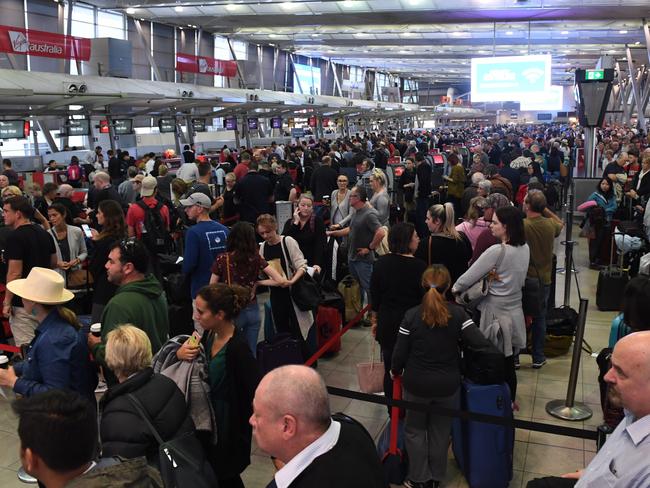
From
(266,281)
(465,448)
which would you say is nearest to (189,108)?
→ (266,281)

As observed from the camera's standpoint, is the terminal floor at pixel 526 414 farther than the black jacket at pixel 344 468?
Yes

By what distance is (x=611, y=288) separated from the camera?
8016mm

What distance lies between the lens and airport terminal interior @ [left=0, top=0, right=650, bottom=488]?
577cm

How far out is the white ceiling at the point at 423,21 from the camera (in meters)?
19.3

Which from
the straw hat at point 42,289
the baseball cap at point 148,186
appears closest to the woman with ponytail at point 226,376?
the straw hat at point 42,289

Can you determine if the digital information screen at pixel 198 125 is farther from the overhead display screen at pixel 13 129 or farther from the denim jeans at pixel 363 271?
the denim jeans at pixel 363 271

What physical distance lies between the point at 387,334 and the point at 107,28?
23696mm

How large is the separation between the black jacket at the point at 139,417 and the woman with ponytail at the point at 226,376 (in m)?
0.37

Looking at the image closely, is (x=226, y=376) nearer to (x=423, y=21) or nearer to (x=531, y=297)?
(x=531, y=297)

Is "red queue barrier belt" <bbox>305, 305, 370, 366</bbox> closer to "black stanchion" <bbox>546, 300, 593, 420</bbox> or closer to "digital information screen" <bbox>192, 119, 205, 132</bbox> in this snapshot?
"black stanchion" <bbox>546, 300, 593, 420</bbox>

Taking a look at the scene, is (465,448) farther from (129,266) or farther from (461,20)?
(461,20)

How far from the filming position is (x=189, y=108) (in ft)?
76.9

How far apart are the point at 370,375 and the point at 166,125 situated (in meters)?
19.9

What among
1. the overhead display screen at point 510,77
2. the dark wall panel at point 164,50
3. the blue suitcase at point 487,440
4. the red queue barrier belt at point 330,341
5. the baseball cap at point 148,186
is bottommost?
the blue suitcase at point 487,440
